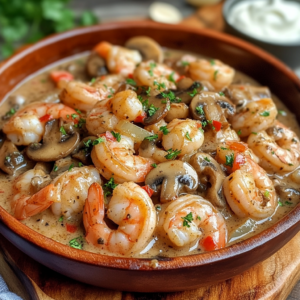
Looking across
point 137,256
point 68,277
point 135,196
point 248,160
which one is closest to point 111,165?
point 135,196

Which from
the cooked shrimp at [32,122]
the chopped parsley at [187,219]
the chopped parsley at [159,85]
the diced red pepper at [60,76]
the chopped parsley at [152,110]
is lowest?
the diced red pepper at [60,76]

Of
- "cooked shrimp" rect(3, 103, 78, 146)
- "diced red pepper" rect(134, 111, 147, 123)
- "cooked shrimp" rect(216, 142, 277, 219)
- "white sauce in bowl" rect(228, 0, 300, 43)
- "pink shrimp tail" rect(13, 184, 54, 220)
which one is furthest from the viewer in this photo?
"white sauce in bowl" rect(228, 0, 300, 43)

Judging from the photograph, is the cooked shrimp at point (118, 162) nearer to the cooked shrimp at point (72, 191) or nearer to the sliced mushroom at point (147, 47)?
the cooked shrimp at point (72, 191)

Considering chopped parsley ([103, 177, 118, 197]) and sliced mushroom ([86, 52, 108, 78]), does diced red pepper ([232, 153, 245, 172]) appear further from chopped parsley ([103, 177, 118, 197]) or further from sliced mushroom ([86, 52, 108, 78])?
sliced mushroom ([86, 52, 108, 78])

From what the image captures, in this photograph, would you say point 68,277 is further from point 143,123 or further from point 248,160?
point 248,160

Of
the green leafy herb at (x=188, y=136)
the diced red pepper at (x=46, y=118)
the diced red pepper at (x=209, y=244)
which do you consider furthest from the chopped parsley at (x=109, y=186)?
the diced red pepper at (x=46, y=118)

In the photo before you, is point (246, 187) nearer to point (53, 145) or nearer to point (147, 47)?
point (53, 145)

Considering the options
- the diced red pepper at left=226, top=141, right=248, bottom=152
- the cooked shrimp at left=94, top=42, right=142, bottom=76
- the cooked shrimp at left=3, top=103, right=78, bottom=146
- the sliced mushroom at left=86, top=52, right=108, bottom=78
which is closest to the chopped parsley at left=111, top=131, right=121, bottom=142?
the cooked shrimp at left=3, top=103, right=78, bottom=146
